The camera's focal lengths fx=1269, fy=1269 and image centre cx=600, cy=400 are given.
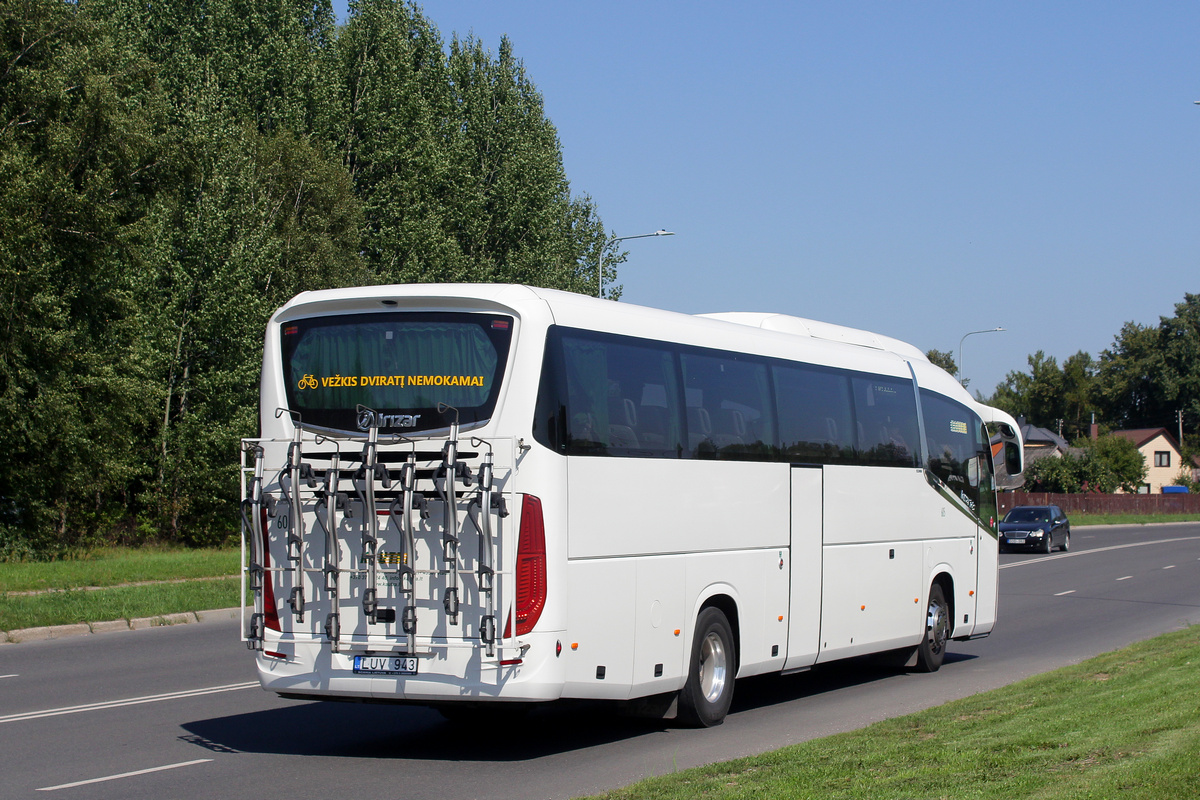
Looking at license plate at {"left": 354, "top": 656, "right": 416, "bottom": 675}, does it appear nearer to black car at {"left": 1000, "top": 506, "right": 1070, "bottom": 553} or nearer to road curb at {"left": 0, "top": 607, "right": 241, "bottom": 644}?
road curb at {"left": 0, "top": 607, "right": 241, "bottom": 644}

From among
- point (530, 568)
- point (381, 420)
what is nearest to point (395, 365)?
point (381, 420)

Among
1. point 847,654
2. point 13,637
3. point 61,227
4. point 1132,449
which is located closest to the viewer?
point 847,654

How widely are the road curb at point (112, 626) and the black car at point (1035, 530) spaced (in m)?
28.6

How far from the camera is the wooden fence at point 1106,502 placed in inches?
3118

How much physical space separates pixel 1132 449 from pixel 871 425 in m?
97.7

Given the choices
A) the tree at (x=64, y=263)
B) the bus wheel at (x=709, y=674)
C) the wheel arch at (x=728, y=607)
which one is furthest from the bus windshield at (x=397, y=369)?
the tree at (x=64, y=263)

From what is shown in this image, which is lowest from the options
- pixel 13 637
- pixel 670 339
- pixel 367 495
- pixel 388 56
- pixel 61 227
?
pixel 13 637

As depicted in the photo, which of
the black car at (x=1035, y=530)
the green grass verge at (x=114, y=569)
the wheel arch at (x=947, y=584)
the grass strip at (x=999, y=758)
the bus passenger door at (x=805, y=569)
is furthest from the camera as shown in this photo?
the black car at (x=1035, y=530)

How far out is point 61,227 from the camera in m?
27.7

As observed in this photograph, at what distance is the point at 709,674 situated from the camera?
10734mm

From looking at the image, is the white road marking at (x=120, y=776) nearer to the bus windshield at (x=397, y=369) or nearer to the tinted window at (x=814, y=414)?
the bus windshield at (x=397, y=369)

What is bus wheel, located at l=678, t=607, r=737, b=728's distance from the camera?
1039 centimetres

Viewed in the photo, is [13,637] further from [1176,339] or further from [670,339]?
[1176,339]

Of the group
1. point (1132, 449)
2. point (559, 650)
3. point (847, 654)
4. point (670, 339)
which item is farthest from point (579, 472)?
point (1132, 449)
